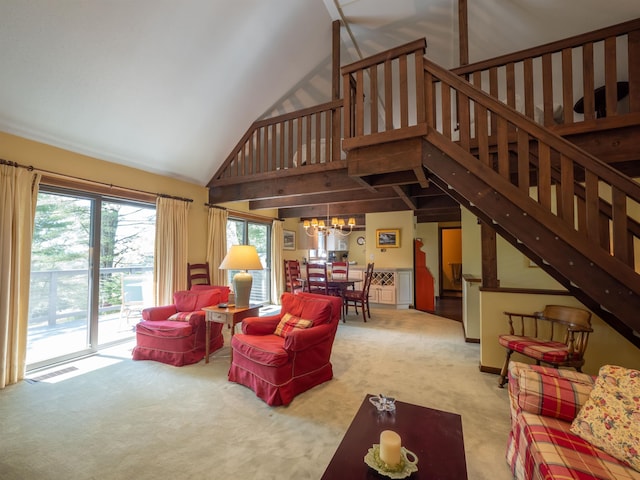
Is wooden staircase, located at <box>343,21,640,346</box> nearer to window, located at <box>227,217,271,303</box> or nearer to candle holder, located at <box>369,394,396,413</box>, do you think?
candle holder, located at <box>369,394,396,413</box>

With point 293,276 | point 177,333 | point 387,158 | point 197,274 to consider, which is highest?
point 387,158

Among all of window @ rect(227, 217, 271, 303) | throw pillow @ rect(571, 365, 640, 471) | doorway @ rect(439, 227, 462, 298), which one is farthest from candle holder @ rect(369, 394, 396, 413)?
doorway @ rect(439, 227, 462, 298)

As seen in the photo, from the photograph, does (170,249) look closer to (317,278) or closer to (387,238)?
(317,278)

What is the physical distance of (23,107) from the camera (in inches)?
107

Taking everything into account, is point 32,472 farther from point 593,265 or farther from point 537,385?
point 593,265

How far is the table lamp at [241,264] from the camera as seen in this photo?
329 cm

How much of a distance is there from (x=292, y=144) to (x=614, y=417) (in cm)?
409

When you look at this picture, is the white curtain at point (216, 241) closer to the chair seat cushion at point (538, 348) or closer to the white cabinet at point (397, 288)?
the white cabinet at point (397, 288)

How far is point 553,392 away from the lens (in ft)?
5.28

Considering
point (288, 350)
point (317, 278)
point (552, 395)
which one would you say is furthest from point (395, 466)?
point (317, 278)

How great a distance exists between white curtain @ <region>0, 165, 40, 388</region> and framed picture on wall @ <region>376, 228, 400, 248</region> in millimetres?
6005

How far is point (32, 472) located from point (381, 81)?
5760 mm

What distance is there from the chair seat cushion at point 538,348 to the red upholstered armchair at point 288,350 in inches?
67.0

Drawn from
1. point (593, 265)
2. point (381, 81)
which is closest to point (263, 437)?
point (593, 265)
